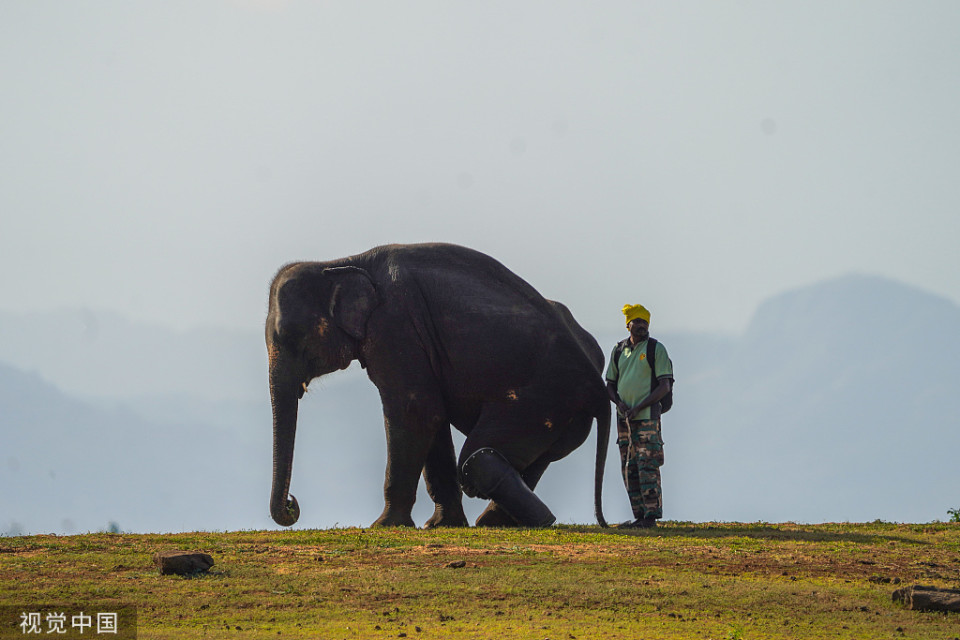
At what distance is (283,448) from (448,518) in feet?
8.88

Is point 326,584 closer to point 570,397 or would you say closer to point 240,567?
point 240,567

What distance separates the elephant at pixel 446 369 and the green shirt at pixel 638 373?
157 centimetres

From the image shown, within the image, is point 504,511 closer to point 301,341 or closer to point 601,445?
point 601,445

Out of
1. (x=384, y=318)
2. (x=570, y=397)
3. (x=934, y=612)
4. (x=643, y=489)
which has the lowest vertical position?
(x=934, y=612)

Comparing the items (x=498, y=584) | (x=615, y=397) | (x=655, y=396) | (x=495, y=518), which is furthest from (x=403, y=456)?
(x=498, y=584)

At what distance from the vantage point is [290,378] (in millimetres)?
18438

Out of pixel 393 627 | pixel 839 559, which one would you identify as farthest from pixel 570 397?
pixel 393 627

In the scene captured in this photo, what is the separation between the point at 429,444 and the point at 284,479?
7.73 feet

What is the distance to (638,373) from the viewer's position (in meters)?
15.6

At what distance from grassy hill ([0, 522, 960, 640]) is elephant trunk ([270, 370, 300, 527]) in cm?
350

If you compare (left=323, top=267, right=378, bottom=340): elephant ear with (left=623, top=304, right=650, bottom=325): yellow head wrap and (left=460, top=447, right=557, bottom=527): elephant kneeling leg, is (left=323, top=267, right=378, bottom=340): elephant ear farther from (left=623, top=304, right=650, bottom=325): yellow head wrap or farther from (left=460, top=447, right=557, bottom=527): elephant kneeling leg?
(left=623, top=304, right=650, bottom=325): yellow head wrap

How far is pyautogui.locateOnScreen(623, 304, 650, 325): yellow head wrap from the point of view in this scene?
1576cm

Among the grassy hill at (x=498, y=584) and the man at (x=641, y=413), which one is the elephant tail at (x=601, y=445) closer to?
the man at (x=641, y=413)

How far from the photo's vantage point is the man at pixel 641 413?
15477 millimetres
